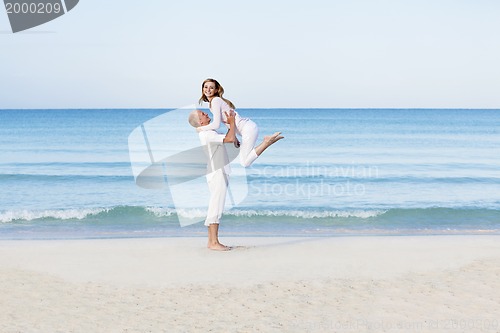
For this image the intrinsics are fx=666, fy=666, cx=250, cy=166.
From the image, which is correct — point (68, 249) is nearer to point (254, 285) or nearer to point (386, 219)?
point (254, 285)

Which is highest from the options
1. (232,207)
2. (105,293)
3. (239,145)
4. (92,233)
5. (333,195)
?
(239,145)

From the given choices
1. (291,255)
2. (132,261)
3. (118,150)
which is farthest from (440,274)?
(118,150)

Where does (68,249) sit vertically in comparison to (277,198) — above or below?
above

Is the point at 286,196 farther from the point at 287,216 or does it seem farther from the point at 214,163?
the point at 214,163

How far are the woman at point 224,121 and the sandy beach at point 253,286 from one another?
4.43 feet

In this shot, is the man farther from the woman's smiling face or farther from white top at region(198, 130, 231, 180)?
the woman's smiling face

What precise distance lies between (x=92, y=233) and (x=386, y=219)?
561 centimetres

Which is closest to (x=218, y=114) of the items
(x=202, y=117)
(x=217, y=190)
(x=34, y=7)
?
(x=202, y=117)

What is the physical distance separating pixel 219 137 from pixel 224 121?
A: 0.21 m

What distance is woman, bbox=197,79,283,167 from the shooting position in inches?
311

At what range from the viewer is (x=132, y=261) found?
830 centimetres

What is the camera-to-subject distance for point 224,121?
801 cm

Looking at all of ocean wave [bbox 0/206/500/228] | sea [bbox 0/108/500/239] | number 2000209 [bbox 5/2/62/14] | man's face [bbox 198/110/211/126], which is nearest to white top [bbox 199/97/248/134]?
man's face [bbox 198/110/211/126]

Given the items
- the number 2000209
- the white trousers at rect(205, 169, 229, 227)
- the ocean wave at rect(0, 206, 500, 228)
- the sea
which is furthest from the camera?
the ocean wave at rect(0, 206, 500, 228)
